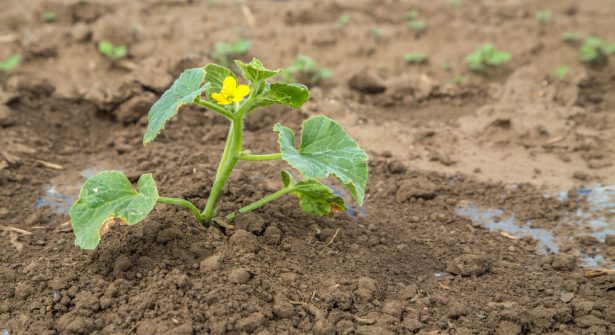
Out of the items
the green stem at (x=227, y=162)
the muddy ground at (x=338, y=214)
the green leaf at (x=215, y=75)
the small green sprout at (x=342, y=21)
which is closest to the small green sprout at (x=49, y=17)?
the muddy ground at (x=338, y=214)

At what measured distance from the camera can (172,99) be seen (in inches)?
108

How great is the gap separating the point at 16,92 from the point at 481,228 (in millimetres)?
3418

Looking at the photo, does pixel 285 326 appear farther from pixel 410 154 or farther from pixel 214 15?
pixel 214 15

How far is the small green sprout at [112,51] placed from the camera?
5.73 metres

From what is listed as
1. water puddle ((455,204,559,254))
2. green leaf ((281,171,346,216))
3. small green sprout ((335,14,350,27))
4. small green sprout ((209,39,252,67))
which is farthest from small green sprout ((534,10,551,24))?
green leaf ((281,171,346,216))

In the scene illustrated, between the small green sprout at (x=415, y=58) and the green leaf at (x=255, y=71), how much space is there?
3880mm

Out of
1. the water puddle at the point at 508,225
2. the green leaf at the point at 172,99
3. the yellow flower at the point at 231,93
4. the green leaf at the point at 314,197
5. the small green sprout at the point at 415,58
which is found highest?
the yellow flower at the point at 231,93

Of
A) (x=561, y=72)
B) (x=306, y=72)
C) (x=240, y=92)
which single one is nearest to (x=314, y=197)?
(x=240, y=92)

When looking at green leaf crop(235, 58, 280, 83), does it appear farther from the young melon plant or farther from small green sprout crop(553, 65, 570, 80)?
small green sprout crop(553, 65, 570, 80)

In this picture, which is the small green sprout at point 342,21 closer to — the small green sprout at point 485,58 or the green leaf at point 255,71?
the small green sprout at point 485,58

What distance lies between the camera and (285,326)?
250 centimetres

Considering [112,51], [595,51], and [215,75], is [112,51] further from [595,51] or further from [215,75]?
[595,51]

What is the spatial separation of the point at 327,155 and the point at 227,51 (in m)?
3.44

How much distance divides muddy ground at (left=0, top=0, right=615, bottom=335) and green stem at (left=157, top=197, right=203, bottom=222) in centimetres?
6
